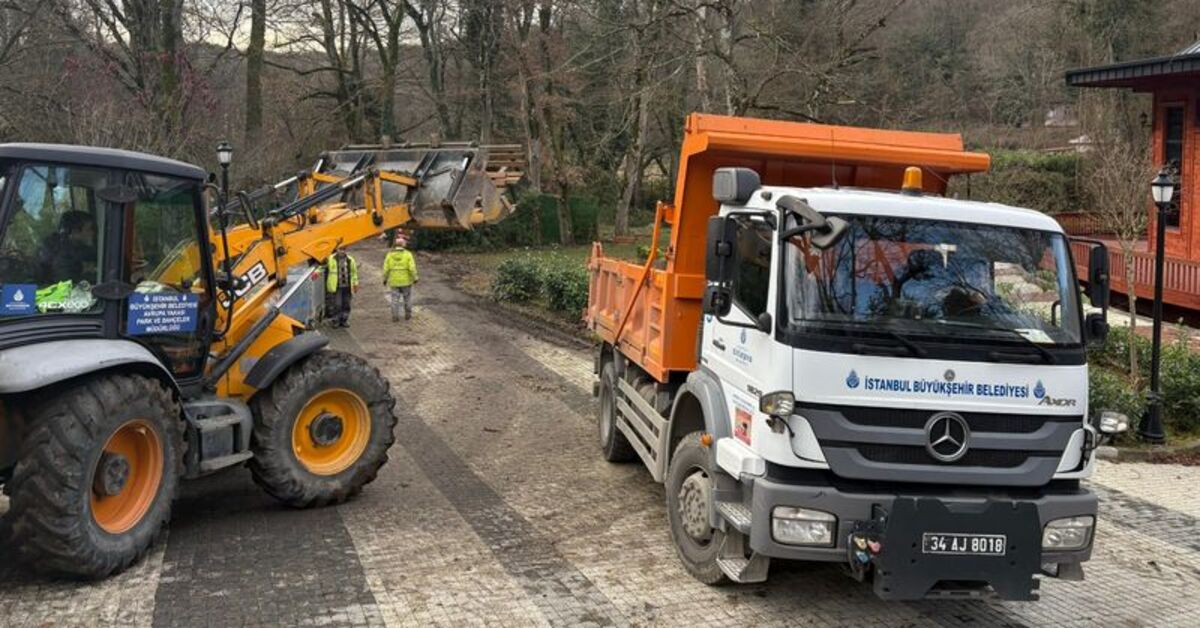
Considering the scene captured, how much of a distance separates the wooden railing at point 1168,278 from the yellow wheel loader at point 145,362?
13112 millimetres

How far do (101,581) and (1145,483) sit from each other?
28.2ft

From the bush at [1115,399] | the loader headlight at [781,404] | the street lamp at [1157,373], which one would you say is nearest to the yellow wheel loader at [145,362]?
the loader headlight at [781,404]

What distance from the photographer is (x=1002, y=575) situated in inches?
197

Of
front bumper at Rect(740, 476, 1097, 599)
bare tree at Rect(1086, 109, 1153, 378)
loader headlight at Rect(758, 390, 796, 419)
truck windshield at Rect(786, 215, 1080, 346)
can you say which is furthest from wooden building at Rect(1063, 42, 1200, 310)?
loader headlight at Rect(758, 390, 796, 419)

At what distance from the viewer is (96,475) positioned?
591 centimetres

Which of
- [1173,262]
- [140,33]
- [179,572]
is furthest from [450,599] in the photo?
[140,33]

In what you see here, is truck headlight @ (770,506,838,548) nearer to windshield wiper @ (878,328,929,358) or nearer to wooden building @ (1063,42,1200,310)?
windshield wiper @ (878,328,929,358)

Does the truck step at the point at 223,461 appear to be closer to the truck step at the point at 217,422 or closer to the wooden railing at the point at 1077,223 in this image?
the truck step at the point at 217,422

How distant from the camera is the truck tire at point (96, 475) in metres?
5.57

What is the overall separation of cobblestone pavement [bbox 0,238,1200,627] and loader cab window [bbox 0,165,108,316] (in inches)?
65.9

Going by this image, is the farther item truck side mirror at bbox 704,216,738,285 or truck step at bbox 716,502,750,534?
truck side mirror at bbox 704,216,738,285

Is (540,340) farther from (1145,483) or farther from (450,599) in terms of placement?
(450,599)

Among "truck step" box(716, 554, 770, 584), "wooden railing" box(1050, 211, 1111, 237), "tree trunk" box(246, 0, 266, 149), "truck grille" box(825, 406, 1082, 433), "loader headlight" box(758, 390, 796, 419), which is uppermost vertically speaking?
"tree trunk" box(246, 0, 266, 149)

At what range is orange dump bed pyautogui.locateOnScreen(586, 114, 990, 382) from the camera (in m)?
6.93
